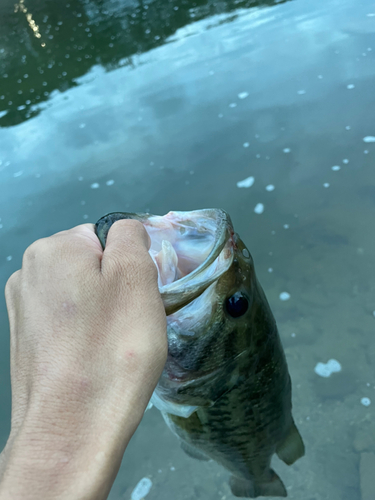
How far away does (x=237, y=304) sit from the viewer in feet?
4.33

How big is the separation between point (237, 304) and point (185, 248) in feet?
0.94

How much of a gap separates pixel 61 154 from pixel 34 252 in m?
4.52

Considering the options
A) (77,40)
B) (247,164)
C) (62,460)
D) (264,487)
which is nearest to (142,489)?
(264,487)

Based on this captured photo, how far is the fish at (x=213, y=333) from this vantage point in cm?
126

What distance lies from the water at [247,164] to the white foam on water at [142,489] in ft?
0.11

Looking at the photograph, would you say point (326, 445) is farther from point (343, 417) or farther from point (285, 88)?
point (285, 88)

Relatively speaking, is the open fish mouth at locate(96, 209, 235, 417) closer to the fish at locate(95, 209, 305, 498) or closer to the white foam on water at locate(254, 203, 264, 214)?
the fish at locate(95, 209, 305, 498)

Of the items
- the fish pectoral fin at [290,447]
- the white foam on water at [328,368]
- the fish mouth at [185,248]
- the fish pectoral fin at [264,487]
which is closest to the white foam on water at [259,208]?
the white foam on water at [328,368]

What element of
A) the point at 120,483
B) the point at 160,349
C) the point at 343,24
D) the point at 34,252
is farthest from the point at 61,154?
the point at 343,24

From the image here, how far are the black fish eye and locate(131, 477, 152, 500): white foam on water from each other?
189 centimetres

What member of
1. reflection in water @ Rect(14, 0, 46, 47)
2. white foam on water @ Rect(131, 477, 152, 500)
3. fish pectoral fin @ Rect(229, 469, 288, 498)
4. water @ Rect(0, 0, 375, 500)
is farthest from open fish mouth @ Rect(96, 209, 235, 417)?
reflection in water @ Rect(14, 0, 46, 47)

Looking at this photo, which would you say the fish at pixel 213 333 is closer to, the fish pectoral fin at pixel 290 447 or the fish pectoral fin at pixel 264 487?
the fish pectoral fin at pixel 290 447

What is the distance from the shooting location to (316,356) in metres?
2.84

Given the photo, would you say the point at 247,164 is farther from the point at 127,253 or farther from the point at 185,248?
the point at 127,253
